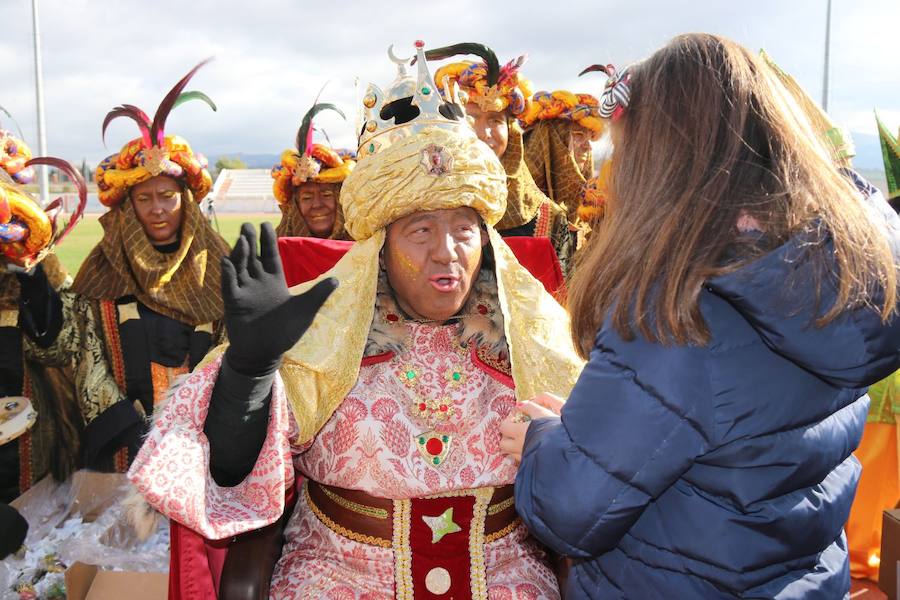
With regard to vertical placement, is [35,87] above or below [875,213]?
below

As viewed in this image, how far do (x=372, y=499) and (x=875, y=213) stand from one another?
4.73 ft

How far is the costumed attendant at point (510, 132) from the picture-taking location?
454cm

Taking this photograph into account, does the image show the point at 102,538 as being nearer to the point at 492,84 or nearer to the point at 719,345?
the point at 492,84

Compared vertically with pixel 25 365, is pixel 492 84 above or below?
above

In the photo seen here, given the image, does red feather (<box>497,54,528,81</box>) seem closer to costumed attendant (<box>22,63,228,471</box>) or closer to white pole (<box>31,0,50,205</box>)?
costumed attendant (<box>22,63,228,471</box>)

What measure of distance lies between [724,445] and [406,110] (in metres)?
1.41

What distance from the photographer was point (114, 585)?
290cm

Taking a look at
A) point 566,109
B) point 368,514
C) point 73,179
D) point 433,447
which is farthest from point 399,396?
point 566,109

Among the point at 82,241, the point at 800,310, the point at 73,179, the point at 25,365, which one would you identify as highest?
the point at 800,310

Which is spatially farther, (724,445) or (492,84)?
(492,84)

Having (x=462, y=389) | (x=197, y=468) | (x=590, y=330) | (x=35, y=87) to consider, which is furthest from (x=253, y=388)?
(x=35, y=87)

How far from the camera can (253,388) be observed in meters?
1.81

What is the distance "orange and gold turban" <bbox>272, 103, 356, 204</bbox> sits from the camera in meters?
4.93

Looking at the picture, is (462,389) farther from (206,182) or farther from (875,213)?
(206,182)
